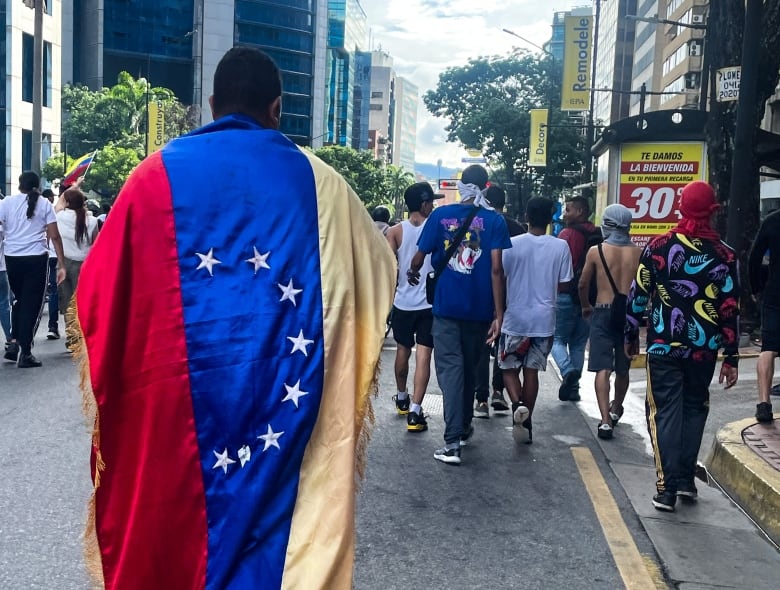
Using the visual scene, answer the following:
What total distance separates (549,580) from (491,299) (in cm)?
251

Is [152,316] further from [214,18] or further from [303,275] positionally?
[214,18]

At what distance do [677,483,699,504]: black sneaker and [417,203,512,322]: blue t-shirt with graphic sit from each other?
5.44 feet

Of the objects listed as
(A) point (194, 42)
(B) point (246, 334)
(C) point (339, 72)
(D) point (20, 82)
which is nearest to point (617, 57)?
(C) point (339, 72)

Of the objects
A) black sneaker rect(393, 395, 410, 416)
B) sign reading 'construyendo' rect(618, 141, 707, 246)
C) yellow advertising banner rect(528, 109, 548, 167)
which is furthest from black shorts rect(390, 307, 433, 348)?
yellow advertising banner rect(528, 109, 548, 167)

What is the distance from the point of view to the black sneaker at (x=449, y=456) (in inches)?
245

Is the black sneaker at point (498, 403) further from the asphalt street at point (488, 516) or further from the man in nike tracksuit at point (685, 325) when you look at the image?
the man in nike tracksuit at point (685, 325)

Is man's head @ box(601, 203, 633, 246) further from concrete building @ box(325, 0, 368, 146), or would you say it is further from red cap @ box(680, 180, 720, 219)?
concrete building @ box(325, 0, 368, 146)

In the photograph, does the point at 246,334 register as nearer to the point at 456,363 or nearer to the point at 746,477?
the point at 456,363

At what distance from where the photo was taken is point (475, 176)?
649 cm

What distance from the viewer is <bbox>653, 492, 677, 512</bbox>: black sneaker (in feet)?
17.5

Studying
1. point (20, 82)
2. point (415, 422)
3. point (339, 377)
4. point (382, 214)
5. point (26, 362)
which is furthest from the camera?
point (20, 82)

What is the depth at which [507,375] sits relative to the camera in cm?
705

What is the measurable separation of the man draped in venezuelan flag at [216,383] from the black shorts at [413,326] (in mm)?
4836

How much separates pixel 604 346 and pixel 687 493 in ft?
6.89
